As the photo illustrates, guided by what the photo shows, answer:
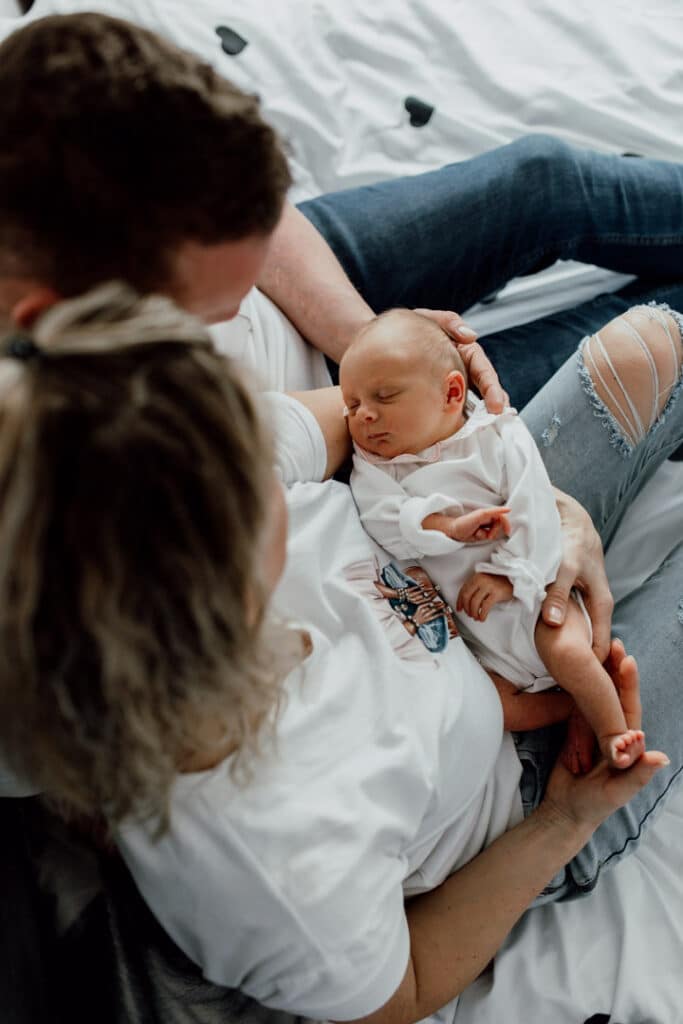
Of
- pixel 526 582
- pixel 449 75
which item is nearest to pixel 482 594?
pixel 526 582

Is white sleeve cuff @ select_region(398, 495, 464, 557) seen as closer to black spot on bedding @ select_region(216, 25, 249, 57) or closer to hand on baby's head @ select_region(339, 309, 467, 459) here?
hand on baby's head @ select_region(339, 309, 467, 459)

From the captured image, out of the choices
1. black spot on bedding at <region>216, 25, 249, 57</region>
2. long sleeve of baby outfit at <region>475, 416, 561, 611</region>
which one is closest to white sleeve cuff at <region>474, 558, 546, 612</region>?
long sleeve of baby outfit at <region>475, 416, 561, 611</region>

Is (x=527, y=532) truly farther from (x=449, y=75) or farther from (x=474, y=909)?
(x=449, y=75)

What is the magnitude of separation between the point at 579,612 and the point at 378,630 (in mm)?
293

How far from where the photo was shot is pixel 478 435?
0.99 meters

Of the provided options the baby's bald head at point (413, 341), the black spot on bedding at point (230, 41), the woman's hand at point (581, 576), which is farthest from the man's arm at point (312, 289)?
the black spot on bedding at point (230, 41)

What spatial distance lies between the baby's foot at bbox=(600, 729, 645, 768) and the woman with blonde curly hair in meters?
0.01

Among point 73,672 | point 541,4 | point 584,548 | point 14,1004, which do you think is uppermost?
point 541,4

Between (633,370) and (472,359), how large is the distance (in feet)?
0.65

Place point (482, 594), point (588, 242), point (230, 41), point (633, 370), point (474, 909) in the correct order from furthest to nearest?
A: 1. point (230, 41)
2. point (588, 242)
3. point (633, 370)
4. point (482, 594)
5. point (474, 909)

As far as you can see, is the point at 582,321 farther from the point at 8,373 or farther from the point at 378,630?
the point at 8,373

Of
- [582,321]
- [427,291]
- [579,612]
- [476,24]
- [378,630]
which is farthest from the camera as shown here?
[476,24]

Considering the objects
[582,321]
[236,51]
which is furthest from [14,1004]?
[236,51]

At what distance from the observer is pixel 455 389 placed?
0.98 metres
